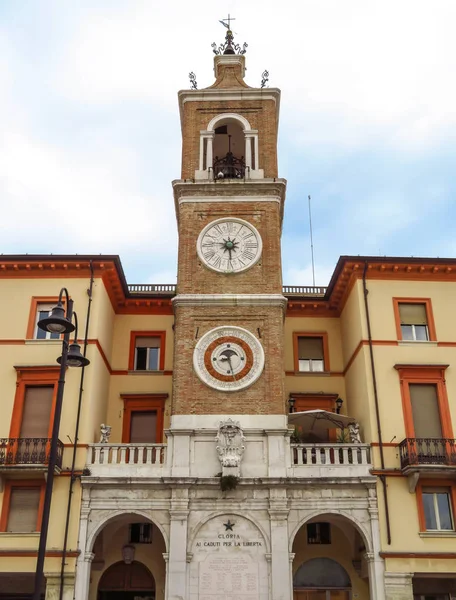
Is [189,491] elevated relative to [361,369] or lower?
lower

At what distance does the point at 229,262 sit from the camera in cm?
2781

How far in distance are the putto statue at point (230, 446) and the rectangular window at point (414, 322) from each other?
786 cm

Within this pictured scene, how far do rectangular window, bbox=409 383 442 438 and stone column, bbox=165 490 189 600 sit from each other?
8899mm

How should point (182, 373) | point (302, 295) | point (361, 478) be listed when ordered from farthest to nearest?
point (302, 295), point (182, 373), point (361, 478)

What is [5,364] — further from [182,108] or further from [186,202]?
[182,108]

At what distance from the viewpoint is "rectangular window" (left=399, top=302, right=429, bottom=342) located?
27094mm

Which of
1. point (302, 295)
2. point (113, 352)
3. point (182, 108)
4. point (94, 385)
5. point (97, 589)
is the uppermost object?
point (182, 108)

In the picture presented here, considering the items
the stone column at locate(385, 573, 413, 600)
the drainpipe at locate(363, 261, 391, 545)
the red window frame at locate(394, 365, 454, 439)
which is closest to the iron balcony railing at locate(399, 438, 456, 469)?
the drainpipe at locate(363, 261, 391, 545)

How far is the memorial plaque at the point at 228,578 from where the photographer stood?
22625 millimetres

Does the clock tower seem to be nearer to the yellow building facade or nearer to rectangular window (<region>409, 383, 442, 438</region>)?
the yellow building facade

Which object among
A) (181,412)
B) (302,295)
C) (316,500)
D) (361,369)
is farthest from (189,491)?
(302,295)

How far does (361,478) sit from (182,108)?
1854 centimetres

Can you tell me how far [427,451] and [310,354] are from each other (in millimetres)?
7829

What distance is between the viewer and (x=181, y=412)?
2508 cm
